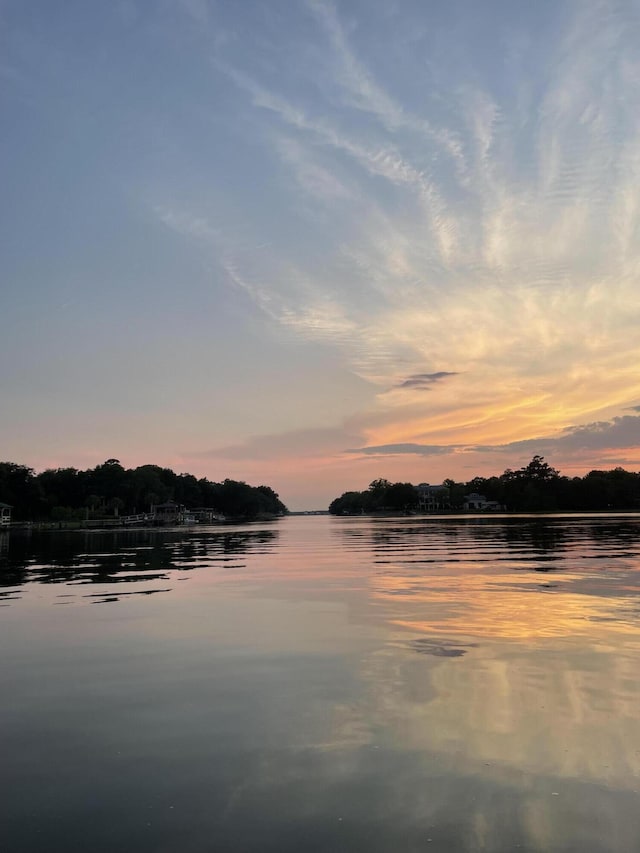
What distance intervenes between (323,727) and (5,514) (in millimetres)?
164811

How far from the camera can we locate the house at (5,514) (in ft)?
461

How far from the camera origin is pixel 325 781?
6898 millimetres

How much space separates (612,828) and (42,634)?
1366 cm

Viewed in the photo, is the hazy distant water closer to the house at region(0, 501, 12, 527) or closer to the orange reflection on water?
the orange reflection on water

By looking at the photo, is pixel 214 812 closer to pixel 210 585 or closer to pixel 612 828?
pixel 612 828

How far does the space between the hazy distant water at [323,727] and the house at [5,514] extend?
136 m

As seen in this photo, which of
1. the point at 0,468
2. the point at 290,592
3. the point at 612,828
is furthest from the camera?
the point at 0,468

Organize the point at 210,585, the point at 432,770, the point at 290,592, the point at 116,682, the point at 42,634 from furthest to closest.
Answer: the point at 210,585, the point at 290,592, the point at 42,634, the point at 116,682, the point at 432,770

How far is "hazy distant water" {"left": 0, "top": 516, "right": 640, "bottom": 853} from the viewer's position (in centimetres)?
595

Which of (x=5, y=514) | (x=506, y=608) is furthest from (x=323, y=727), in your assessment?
(x=5, y=514)

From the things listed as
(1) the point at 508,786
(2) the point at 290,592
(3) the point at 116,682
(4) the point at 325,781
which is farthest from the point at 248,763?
(2) the point at 290,592

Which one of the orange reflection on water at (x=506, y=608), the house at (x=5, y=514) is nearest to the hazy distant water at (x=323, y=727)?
the orange reflection on water at (x=506, y=608)

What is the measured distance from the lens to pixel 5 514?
154250 mm

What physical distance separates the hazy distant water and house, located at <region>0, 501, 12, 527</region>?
13596 centimetres
